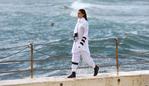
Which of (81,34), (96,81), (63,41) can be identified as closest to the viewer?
(96,81)

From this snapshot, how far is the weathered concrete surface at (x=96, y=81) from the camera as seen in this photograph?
7.93 metres

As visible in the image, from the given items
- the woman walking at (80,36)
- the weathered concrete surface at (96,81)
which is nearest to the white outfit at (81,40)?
the woman walking at (80,36)

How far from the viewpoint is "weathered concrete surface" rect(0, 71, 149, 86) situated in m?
7.93

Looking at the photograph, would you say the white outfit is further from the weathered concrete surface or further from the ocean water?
the ocean water

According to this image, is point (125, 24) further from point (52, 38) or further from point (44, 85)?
point (44, 85)

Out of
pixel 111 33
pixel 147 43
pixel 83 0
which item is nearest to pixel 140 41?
pixel 147 43

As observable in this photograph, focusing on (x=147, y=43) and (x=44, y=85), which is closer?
(x=44, y=85)

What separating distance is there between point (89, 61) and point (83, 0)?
167 feet

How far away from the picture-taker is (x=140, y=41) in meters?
26.1

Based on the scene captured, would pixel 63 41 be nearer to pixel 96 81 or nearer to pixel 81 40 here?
pixel 81 40

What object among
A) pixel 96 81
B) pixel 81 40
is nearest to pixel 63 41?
pixel 81 40

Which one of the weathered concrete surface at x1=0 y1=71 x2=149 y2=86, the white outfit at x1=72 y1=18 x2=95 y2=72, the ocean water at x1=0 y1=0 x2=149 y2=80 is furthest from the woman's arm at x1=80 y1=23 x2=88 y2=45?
the ocean water at x1=0 y1=0 x2=149 y2=80

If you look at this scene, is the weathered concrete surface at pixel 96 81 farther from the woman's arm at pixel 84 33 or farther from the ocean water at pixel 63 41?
the ocean water at pixel 63 41

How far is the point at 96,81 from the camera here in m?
8.24
